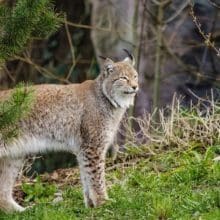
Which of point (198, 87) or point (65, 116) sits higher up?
point (65, 116)

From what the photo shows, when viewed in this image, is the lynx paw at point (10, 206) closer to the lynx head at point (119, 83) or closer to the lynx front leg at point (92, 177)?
the lynx front leg at point (92, 177)

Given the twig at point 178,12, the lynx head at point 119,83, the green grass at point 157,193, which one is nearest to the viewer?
the green grass at point 157,193

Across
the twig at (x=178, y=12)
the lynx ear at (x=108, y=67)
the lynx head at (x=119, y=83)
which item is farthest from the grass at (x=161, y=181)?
the twig at (x=178, y=12)

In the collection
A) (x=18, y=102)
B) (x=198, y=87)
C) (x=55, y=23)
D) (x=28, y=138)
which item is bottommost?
(x=198, y=87)

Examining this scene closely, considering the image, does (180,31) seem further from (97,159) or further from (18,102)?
(18,102)

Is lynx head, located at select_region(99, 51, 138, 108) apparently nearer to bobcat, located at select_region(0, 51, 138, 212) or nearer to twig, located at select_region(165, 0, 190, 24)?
bobcat, located at select_region(0, 51, 138, 212)

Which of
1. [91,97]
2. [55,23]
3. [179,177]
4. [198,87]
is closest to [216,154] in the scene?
[179,177]

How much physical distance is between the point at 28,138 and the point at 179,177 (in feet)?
4.69

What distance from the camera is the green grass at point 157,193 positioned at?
7379 mm

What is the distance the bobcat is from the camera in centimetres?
833

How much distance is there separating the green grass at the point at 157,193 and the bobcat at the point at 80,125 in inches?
12.0

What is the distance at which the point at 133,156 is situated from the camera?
10047mm

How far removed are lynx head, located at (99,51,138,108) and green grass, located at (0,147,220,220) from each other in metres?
0.78

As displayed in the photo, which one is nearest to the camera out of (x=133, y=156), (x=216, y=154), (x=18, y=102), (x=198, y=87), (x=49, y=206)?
(x=18, y=102)
